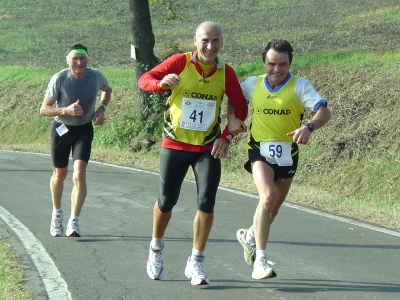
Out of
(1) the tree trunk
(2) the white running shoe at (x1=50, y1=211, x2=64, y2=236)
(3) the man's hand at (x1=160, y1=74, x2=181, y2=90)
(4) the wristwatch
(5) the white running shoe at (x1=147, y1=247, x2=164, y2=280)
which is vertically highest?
(1) the tree trunk

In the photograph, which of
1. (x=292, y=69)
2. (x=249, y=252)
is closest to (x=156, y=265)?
(x=249, y=252)

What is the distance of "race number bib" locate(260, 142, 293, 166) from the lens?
23.3ft

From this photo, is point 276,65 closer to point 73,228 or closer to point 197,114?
point 197,114

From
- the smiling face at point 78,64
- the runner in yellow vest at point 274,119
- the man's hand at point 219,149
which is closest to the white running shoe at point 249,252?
the runner in yellow vest at point 274,119

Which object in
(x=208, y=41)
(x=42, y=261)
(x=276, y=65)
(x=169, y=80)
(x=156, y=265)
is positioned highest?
(x=208, y=41)

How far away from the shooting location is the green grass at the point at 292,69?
14.8m

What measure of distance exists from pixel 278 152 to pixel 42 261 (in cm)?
250

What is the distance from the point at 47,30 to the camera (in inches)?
1769

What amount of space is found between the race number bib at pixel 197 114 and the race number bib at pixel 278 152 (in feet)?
2.02

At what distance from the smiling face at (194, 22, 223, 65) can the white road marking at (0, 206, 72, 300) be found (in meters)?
2.22

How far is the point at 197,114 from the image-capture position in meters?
6.76

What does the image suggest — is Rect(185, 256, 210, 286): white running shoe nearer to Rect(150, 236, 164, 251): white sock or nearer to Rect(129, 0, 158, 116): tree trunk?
Rect(150, 236, 164, 251): white sock

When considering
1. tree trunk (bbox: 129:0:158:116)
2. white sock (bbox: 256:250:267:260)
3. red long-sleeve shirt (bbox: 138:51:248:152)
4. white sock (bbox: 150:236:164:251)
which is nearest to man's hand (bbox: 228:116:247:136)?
red long-sleeve shirt (bbox: 138:51:248:152)

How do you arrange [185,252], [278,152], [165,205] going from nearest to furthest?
[165,205] → [278,152] → [185,252]
